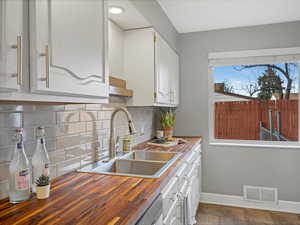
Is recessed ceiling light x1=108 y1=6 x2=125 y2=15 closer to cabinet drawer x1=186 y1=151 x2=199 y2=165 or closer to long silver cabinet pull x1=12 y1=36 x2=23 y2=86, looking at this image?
long silver cabinet pull x1=12 y1=36 x2=23 y2=86

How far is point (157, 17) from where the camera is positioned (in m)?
2.35

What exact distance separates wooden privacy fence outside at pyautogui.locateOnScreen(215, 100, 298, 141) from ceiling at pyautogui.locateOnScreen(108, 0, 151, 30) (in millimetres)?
1816

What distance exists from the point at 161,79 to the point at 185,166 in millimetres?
907

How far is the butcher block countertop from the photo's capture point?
0.83 meters

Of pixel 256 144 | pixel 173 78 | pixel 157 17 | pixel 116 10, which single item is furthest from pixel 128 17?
pixel 256 144

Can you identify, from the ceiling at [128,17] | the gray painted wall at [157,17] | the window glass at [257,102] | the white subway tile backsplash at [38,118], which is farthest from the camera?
the window glass at [257,102]

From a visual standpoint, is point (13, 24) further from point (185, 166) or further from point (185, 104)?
point (185, 104)

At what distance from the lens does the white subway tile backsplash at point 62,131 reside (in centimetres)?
103

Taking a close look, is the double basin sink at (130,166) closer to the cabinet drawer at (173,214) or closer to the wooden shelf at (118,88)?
the cabinet drawer at (173,214)

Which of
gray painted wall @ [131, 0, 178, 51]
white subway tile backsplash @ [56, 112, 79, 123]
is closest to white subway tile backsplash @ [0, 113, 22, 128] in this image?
white subway tile backsplash @ [56, 112, 79, 123]

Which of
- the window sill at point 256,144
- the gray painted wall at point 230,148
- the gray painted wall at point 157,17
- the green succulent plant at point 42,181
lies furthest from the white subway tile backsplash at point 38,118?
the window sill at point 256,144

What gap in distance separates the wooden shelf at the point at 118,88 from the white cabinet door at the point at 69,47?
1.41 ft

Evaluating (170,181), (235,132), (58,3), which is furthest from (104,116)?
(235,132)

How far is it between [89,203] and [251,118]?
284cm
